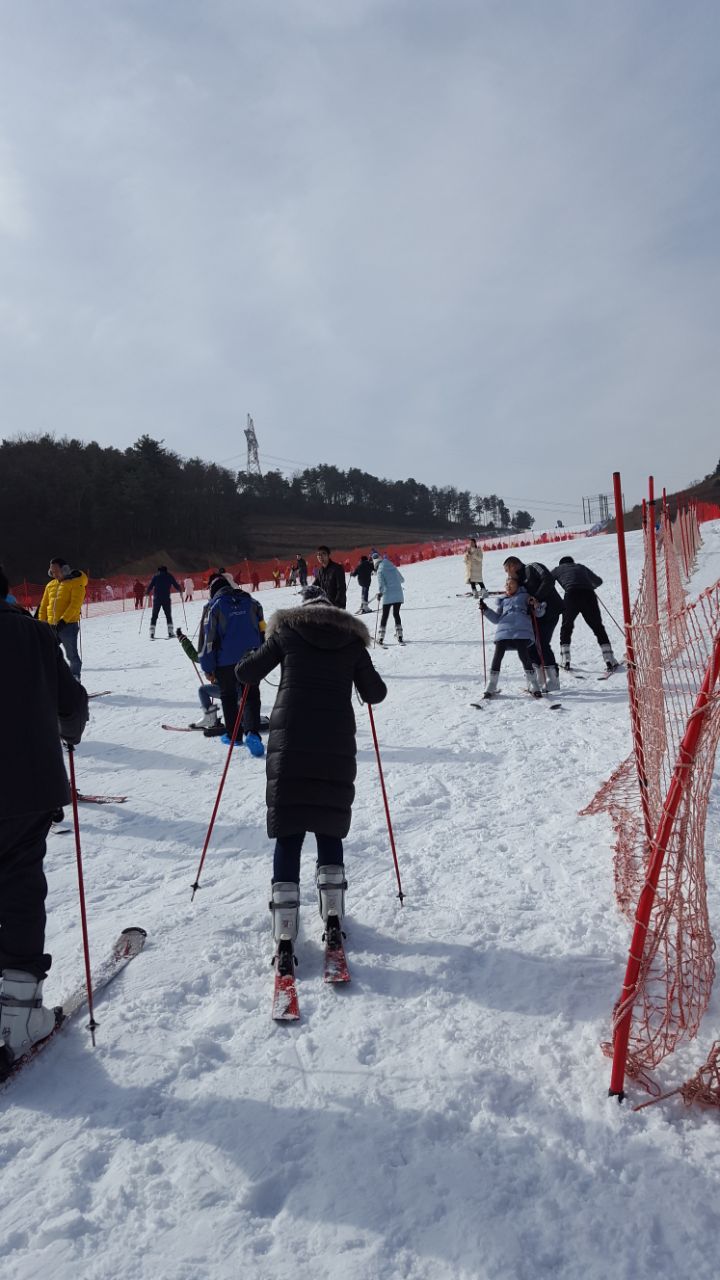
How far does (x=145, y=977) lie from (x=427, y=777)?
3146mm

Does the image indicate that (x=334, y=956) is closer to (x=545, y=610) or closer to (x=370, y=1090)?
(x=370, y=1090)

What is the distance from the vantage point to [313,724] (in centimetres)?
326

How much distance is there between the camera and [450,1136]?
223cm

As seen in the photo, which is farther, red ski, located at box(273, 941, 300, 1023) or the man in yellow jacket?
the man in yellow jacket

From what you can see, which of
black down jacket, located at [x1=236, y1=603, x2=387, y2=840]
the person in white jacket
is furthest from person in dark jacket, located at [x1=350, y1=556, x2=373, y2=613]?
black down jacket, located at [x1=236, y1=603, x2=387, y2=840]

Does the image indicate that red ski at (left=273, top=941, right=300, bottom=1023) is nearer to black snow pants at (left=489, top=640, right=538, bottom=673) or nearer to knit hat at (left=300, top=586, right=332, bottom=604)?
knit hat at (left=300, top=586, right=332, bottom=604)

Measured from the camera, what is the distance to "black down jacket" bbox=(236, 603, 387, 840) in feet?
10.5

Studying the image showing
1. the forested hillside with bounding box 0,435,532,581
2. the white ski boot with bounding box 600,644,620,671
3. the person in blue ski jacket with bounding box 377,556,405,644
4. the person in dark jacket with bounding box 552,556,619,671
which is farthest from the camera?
the forested hillside with bounding box 0,435,532,581

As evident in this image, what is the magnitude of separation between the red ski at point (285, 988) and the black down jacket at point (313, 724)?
548mm

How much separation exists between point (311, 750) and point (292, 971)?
101cm

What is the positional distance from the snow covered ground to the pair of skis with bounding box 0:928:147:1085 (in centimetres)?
5

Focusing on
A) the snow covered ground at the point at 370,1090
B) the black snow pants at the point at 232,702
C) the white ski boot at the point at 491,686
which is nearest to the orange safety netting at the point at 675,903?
the snow covered ground at the point at 370,1090

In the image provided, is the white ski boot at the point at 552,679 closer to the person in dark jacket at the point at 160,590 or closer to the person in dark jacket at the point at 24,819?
the person in dark jacket at the point at 24,819

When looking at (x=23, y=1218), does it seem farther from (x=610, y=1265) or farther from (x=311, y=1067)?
(x=610, y=1265)
